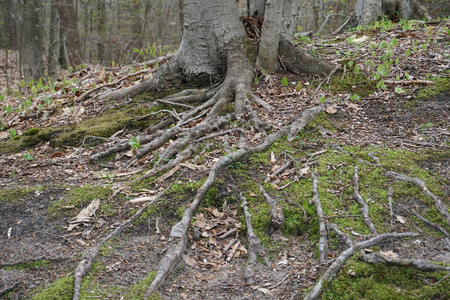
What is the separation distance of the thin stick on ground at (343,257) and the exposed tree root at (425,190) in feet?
1.12

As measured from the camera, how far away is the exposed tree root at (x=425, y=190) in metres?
2.86

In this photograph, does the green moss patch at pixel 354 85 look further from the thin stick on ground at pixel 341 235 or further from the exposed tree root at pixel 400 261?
the exposed tree root at pixel 400 261

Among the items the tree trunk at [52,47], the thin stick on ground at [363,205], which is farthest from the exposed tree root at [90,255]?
the tree trunk at [52,47]

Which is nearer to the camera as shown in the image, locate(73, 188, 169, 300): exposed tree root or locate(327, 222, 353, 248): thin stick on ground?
locate(73, 188, 169, 300): exposed tree root

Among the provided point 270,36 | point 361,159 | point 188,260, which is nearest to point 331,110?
point 361,159

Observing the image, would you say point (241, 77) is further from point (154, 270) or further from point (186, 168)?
point (154, 270)

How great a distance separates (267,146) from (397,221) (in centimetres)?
168

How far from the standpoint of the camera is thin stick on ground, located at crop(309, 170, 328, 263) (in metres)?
2.79

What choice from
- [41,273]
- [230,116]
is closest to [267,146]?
[230,116]

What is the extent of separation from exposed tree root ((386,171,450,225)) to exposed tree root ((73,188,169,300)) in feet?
7.58

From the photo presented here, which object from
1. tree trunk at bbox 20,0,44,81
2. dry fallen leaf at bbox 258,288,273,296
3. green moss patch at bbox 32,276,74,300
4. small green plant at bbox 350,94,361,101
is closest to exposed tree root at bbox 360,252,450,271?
dry fallen leaf at bbox 258,288,273,296

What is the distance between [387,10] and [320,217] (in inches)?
324

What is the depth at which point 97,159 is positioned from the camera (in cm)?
466

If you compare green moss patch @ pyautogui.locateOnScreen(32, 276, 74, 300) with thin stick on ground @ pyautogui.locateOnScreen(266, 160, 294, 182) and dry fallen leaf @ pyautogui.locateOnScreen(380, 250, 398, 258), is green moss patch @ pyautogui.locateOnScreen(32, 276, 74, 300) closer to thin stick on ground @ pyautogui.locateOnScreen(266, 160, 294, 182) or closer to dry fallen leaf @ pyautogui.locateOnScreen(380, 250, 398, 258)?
thin stick on ground @ pyautogui.locateOnScreen(266, 160, 294, 182)
